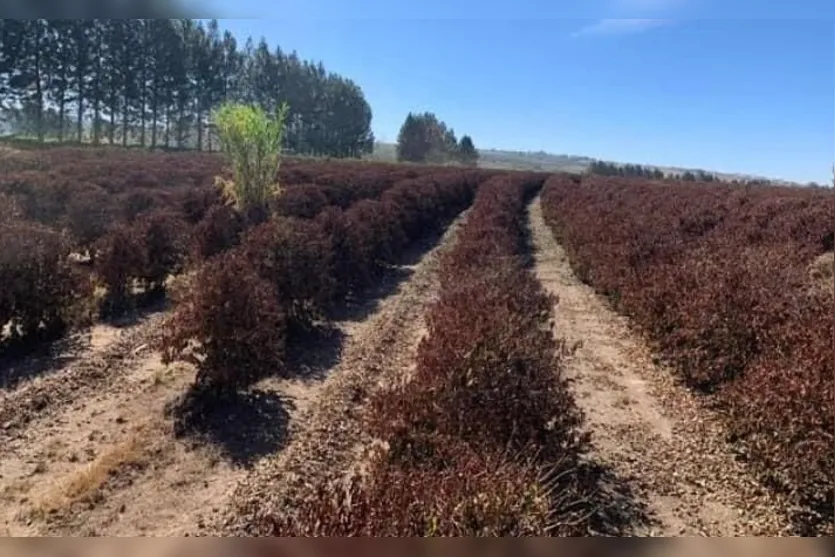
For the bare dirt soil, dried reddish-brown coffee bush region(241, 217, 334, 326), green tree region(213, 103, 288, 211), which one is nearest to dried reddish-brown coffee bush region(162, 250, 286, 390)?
the bare dirt soil

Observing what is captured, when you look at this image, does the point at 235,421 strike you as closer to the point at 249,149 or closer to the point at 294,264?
the point at 294,264

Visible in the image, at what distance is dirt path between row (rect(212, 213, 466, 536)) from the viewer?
478 cm

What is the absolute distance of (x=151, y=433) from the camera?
6.37 meters

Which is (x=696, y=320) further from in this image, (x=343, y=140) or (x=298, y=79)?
(x=298, y=79)

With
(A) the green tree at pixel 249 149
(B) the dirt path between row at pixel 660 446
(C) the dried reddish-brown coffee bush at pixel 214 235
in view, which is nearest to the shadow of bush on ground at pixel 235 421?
(B) the dirt path between row at pixel 660 446

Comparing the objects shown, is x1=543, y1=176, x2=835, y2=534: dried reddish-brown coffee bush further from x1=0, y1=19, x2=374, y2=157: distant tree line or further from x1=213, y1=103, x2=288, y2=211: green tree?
x1=0, y1=19, x2=374, y2=157: distant tree line

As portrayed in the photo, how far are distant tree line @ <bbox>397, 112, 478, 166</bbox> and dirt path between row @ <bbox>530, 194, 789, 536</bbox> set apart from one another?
40.3 meters

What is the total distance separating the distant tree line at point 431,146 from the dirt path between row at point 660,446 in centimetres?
4034

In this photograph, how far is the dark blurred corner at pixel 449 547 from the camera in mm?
1440

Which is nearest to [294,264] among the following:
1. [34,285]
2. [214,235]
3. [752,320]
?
[34,285]

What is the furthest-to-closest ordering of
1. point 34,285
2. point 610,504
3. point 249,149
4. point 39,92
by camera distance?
point 39,92, point 249,149, point 34,285, point 610,504

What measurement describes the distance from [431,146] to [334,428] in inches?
1849

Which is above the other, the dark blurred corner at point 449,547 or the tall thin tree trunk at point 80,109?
the tall thin tree trunk at point 80,109

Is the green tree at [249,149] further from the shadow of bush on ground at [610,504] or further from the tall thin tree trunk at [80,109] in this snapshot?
the tall thin tree trunk at [80,109]
